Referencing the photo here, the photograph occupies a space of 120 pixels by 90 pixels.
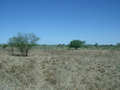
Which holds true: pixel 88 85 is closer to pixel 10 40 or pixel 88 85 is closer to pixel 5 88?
pixel 5 88

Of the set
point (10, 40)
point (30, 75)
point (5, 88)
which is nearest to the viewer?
point (5, 88)

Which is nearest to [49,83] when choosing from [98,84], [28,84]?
[28,84]

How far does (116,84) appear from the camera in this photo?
714 centimetres

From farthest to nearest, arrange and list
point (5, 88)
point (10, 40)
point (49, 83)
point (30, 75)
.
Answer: point (10, 40), point (30, 75), point (49, 83), point (5, 88)

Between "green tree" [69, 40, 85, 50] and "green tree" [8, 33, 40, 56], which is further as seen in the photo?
"green tree" [69, 40, 85, 50]

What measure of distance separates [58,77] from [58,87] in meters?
1.10

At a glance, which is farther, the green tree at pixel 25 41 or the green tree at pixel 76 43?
the green tree at pixel 76 43

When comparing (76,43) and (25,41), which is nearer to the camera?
(25,41)

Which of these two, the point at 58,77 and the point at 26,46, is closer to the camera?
the point at 58,77

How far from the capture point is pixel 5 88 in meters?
5.94

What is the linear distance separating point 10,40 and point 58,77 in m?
29.5

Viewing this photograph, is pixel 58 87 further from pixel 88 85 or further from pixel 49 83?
pixel 88 85

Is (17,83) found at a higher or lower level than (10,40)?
lower

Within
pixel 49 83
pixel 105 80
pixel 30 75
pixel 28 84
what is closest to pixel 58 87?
pixel 49 83
